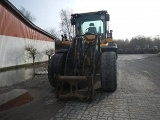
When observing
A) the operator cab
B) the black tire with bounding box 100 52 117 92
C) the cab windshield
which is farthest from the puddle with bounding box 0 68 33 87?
the black tire with bounding box 100 52 117 92

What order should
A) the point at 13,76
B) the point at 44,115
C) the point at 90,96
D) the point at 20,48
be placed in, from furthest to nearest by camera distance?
the point at 20,48 < the point at 13,76 < the point at 90,96 < the point at 44,115

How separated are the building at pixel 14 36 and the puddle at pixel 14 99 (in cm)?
464

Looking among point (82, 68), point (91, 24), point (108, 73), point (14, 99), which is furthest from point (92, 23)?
point (14, 99)

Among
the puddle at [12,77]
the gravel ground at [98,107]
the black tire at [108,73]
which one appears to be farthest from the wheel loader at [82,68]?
the puddle at [12,77]

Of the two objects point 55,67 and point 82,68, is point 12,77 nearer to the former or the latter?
point 55,67

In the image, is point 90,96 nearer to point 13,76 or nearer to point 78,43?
point 78,43

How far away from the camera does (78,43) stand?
26.6ft

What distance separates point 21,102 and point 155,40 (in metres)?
65.9

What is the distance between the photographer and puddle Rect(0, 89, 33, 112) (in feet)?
22.0

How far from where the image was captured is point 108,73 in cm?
745

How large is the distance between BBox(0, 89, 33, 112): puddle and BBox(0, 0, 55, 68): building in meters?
4.64

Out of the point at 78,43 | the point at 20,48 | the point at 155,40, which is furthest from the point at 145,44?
the point at 78,43

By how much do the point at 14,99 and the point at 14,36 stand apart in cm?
827

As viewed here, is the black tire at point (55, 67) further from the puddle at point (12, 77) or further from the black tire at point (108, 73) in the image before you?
the puddle at point (12, 77)
